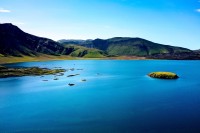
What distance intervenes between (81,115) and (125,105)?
1484cm

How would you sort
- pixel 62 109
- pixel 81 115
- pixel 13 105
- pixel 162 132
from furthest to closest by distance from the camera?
1. pixel 13 105
2. pixel 62 109
3. pixel 81 115
4. pixel 162 132

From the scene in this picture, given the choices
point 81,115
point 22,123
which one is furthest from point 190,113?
point 22,123

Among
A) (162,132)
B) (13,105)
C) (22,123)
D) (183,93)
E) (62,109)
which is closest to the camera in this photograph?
(162,132)

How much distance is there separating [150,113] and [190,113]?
29.7 feet

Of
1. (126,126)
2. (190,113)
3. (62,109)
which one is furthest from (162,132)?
(62,109)

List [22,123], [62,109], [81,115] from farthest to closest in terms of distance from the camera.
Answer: [62,109], [81,115], [22,123]


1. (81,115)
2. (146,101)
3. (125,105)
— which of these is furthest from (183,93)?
(81,115)

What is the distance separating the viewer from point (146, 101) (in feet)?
237

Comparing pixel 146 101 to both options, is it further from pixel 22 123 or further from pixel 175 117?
pixel 22 123

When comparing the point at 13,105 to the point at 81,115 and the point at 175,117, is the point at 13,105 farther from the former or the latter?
the point at 175,117

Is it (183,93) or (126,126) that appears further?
(183,93)

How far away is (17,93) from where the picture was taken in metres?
89.8

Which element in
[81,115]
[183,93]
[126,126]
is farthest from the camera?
[183,93]

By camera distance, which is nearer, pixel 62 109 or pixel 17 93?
pixel 62 109
